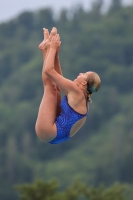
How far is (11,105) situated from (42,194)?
60566mm

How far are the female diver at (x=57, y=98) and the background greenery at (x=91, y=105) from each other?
52.0m

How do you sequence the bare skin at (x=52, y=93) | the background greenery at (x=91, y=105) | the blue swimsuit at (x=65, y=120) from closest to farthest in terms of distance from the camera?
the bare skin at (x=52, y=93), the blue swimsuit at (x=65, y=120), the background greenery at (x=91, y=105)

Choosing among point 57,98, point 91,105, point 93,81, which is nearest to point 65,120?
point 57,98

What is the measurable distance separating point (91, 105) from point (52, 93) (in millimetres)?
71614

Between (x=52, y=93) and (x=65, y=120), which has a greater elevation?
(x=52, y=93)

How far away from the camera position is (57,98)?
10273 millimetres

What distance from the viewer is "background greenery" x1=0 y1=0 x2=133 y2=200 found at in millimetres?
73562

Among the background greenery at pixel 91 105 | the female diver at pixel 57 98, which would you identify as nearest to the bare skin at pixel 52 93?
the female diver at pixel 57 98

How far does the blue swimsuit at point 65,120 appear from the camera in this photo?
33.3 feet

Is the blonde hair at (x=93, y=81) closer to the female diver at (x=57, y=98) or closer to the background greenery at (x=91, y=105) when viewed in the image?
the female diver at (x=57, y=98)

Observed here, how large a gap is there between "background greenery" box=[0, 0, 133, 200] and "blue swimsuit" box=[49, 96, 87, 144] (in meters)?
51.9

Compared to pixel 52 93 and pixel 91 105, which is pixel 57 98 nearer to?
pixel 52 93

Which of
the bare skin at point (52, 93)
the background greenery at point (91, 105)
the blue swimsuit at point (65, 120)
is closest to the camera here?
the bare skin at point (52, 93)

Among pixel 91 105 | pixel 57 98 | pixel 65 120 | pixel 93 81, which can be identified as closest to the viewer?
pixel 93 81
